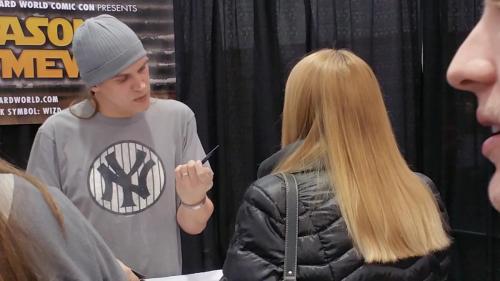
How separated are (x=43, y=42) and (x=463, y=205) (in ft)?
6.84

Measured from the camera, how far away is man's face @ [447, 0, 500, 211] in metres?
0.46

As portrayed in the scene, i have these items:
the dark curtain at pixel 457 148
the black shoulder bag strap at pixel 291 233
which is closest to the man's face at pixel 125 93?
the black shoulder bag strap at pixel 291 233

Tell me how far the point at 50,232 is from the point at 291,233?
625mm

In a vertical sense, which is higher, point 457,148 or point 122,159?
point 122,159

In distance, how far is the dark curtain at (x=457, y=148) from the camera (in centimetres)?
258

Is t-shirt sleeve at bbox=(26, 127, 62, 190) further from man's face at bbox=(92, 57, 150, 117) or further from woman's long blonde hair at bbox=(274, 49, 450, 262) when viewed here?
woman's long blonde hair at bbox=(274, 49, 450, 262)

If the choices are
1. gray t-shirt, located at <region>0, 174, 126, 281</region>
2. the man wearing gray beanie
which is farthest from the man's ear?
gray t-shirt, located at <region>0, 174, 126, 281</region>

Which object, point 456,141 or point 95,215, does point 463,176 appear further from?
point 95,215

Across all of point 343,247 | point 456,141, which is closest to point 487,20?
point 343,247

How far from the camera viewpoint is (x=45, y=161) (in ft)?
4.75

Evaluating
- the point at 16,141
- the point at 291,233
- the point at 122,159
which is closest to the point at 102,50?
the point at 122,159

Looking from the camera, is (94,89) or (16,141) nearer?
(94,89)

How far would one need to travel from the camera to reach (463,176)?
8.67ft

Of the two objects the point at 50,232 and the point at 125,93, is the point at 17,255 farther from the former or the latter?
the point at 125,93
